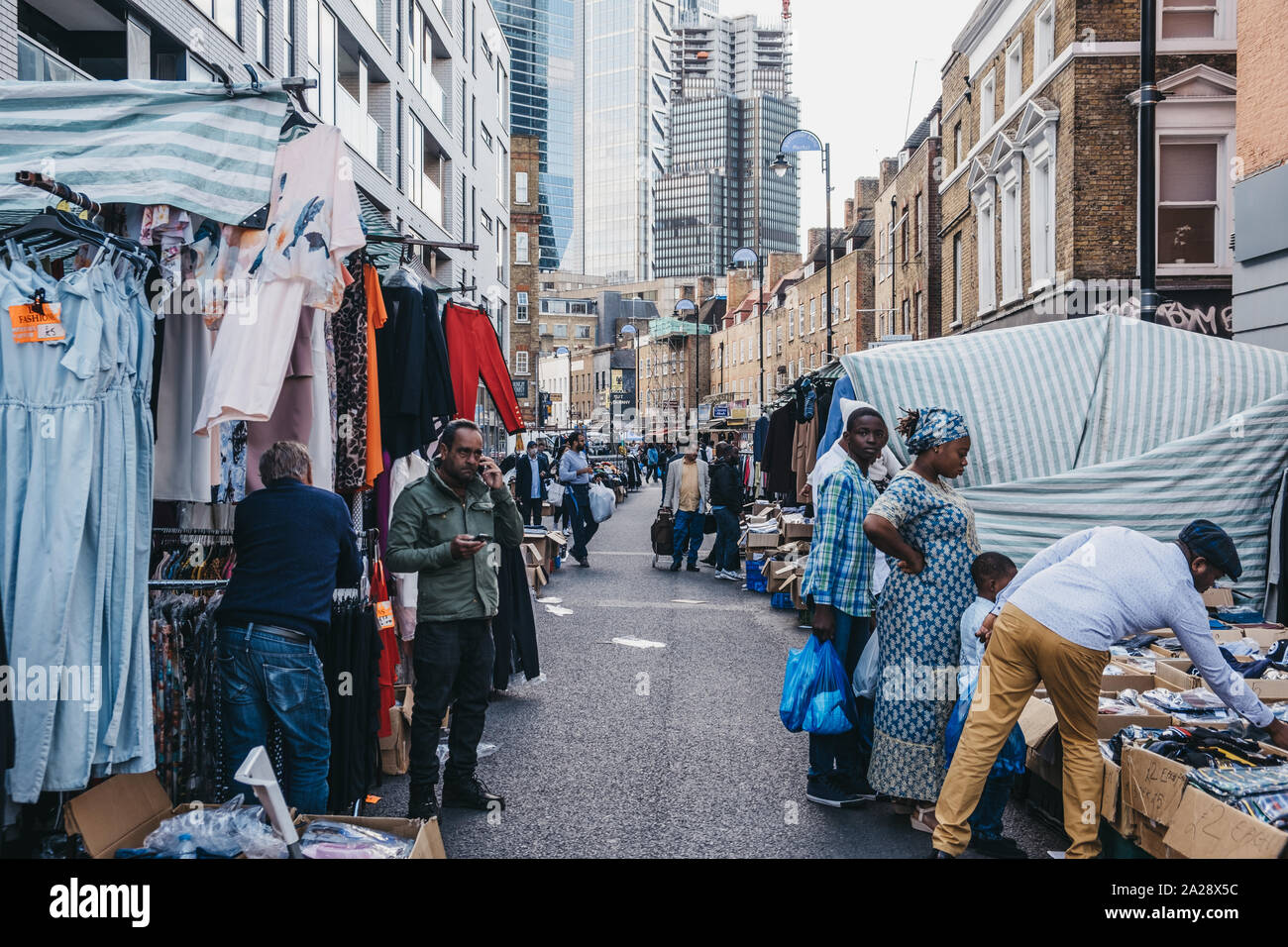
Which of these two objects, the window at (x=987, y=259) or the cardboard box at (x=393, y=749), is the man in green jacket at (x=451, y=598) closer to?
the cardboard box at (x=393, y=749)

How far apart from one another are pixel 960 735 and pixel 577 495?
1331 cm

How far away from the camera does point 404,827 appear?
4.19 meters

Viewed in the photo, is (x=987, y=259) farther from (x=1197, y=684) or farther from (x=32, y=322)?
(x=32, y=322)

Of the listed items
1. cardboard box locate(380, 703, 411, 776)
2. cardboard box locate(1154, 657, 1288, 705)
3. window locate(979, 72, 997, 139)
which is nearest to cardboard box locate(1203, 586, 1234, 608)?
cardboard box locate(1154, 657, 1288, 705)

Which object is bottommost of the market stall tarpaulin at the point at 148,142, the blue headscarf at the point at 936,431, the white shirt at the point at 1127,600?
the white shirt at the point at 1127,600

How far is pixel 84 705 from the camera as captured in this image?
13.0ft

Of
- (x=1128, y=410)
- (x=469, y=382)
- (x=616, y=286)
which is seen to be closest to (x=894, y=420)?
(x=1128, y=410)

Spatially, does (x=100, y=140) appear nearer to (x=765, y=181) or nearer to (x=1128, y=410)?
(x=1128, y=410)

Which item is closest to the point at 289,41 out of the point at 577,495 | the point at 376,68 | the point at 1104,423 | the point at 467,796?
the point at 376,68

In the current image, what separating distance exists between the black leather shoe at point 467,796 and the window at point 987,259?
22.2 metres

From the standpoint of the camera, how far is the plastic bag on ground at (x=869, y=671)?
5.66 meters

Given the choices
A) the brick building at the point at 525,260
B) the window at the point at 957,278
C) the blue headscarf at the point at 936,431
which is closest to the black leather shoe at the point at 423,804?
the blue headscarf at the point at 936,431

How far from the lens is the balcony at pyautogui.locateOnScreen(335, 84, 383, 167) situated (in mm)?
22828
